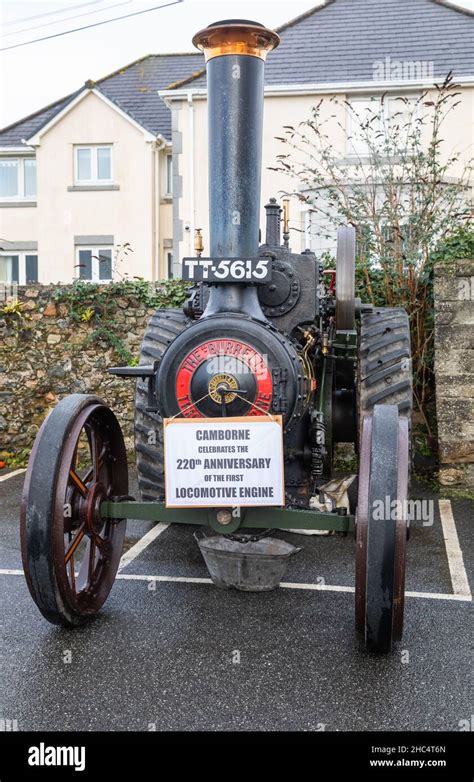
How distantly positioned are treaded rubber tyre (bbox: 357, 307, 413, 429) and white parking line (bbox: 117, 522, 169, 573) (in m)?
1.68

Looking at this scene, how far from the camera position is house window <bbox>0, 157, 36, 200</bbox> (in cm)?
2191

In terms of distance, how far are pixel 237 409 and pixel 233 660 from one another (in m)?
1.17

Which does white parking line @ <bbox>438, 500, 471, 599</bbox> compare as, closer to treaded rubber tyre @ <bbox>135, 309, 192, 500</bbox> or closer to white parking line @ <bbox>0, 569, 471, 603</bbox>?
white parking line @ <bbox>0, 569, 471, 603</bbox>

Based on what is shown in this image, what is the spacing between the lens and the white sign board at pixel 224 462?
145 inches

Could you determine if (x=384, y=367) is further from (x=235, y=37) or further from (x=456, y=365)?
(x=235, y=37)

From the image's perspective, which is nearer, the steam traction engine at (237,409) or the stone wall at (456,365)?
the steam traction engine at (237,409)

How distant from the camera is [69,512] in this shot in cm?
377

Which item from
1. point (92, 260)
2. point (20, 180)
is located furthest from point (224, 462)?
point (20, 180)

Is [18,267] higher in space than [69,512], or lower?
higher

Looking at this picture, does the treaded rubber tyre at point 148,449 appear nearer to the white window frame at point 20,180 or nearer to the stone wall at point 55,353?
the stone wall at point 55,353

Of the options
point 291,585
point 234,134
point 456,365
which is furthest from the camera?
point 456,365

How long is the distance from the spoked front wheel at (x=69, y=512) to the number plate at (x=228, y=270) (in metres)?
0.83

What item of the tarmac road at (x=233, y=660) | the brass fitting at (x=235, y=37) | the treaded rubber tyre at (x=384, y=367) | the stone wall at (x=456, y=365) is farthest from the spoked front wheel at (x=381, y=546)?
the stone wall at (x=456, y=365)

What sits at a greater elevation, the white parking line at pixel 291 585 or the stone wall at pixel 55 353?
the stone wall at pixel 55 353
